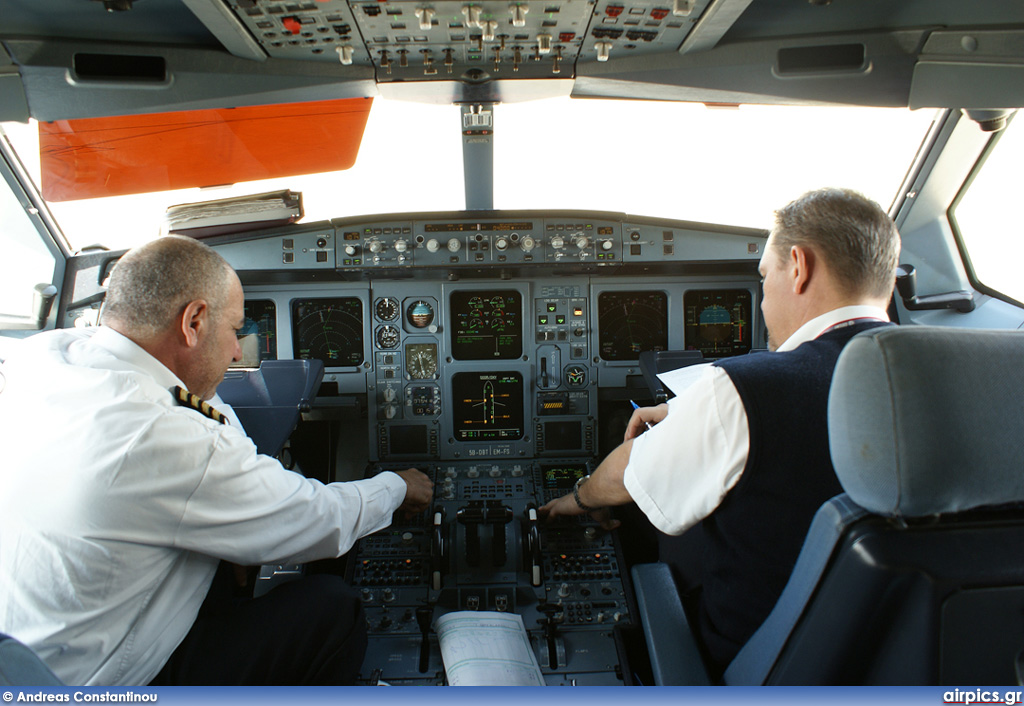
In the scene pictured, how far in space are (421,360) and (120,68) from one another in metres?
1.70

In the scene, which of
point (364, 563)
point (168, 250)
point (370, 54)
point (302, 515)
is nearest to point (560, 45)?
point (370, 54)

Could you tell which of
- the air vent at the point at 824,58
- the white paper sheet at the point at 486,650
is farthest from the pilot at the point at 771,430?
the air vent at the point at 824,58

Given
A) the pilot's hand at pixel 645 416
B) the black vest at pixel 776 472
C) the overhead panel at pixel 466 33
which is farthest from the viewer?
the pilot's hand at pixel 645 416

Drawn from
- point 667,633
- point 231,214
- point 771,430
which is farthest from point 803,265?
point 231,214

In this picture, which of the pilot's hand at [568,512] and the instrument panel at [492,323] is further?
the instrument panel at [492,323]

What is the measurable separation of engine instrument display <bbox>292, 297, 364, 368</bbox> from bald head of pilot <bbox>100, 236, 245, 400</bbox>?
1.46 meters

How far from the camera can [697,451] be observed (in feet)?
3.64

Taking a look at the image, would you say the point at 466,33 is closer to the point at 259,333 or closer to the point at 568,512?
the point at 568,512

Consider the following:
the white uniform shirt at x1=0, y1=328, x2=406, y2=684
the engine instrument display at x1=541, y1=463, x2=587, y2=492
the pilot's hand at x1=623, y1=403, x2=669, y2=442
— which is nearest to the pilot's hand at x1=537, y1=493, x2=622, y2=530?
the pilot's hand at x1=623, y1=403, x2=669, y2=442

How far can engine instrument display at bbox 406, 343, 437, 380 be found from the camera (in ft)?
9.96

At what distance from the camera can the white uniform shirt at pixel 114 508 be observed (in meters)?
1.08

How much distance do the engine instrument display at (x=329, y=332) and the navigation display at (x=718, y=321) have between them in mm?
1775

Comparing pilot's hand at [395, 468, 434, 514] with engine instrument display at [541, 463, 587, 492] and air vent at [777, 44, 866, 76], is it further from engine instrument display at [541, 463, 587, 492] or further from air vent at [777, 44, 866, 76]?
air vent at [777, 44, 866, 76]

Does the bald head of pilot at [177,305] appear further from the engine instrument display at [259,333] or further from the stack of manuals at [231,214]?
the engine instrument display at [259,333]
